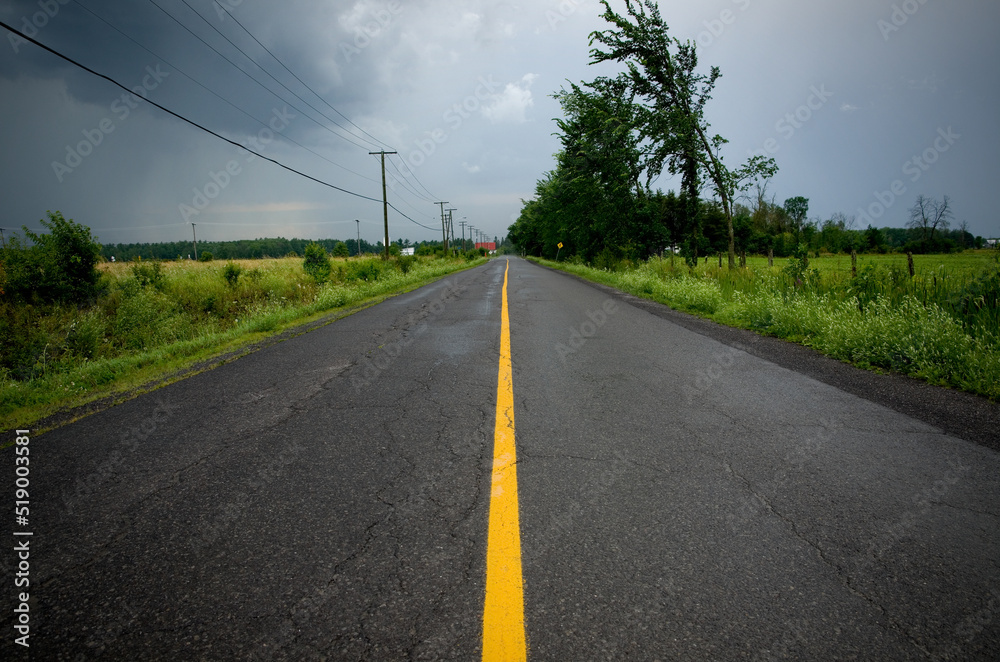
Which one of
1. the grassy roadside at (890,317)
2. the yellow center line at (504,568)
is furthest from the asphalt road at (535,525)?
the grassy roadside at (890,317)

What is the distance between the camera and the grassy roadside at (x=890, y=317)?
5.29m

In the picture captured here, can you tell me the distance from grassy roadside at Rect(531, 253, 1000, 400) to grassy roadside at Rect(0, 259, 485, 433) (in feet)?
31.1

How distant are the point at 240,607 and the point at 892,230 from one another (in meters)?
116

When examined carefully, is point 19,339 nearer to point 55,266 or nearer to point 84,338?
point 84,338

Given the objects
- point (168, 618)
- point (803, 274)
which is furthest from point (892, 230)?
point (168, 618)

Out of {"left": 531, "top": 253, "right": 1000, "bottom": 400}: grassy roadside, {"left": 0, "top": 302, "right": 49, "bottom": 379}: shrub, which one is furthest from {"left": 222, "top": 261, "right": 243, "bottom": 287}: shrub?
{"left": 531, "top": 253, "right": 1000, "bottom": 400}: grassy roadside

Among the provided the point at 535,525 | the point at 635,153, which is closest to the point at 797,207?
the point at 635,153

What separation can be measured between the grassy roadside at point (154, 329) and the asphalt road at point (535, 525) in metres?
1.62

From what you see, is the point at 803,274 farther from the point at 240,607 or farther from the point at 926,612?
the point at 240,607

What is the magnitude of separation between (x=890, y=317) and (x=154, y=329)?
706 inches

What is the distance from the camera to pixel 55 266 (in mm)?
14250

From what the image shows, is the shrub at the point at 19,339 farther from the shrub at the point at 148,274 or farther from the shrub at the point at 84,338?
the shrub at the point at 148,274

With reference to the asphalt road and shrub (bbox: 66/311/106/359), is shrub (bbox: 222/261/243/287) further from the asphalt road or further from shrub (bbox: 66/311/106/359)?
the asphalt road

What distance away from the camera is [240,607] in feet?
6.31
